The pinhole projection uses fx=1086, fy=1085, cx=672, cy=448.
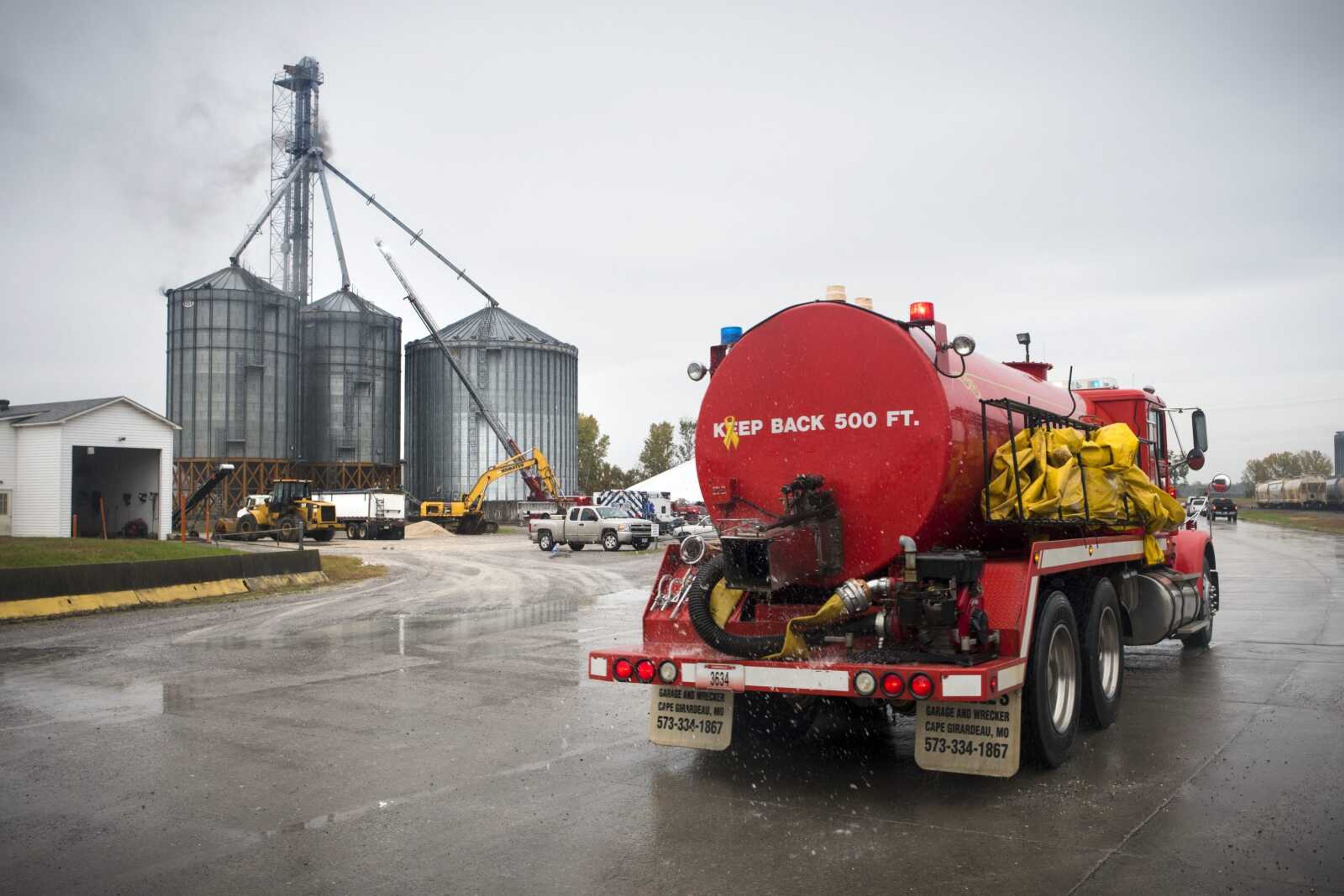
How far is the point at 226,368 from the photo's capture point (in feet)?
190

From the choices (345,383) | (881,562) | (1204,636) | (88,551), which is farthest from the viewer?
(345,383)

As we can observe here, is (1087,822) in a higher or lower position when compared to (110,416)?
lower

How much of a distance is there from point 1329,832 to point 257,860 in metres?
5.45

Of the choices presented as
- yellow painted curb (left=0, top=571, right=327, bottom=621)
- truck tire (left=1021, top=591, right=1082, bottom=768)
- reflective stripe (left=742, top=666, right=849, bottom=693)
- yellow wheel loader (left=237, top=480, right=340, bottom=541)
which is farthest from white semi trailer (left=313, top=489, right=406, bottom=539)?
Result: reflective stripe (left=742, top=666, right=849, bottom=693)

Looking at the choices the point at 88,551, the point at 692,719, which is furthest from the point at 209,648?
the point at 88,551

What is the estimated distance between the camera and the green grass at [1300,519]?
54.9 m

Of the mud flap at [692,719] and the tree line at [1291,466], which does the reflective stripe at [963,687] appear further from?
the tree line at [1291,466]

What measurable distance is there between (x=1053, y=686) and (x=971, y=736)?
1.24m

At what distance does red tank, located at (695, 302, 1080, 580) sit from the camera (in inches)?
276

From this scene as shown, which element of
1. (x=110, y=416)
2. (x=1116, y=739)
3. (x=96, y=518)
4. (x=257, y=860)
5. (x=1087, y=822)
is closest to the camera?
(x=257, y=860)

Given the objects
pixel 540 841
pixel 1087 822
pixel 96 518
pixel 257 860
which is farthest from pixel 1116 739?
pixel 96 518

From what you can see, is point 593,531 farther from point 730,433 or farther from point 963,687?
point 963,687

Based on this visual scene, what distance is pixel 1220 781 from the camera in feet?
21.6

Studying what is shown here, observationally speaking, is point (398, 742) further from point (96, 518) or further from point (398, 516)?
point (398, 516)
